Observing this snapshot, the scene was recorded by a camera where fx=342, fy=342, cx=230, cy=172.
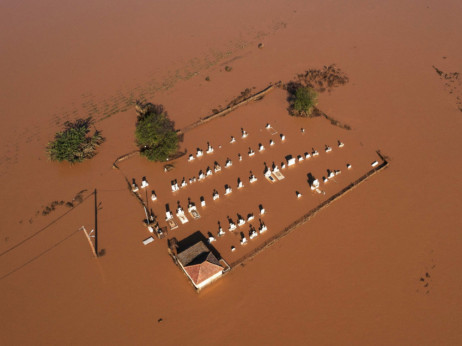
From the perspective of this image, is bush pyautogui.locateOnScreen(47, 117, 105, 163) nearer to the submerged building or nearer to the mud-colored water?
the mud-colored water

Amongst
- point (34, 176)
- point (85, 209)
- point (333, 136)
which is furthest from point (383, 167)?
point (34, 176)

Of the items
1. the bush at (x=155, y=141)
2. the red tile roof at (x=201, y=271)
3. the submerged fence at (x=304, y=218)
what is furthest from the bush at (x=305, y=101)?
the red tile roof at (x=201, y=271)

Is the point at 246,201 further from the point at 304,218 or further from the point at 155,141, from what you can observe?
the point at 155,141

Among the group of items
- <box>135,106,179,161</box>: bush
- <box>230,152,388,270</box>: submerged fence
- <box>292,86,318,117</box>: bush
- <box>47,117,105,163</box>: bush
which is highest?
<box>47,117,105,163</box>: bush

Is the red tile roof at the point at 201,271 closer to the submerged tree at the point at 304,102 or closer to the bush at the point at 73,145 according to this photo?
the bush at the point at 73,145

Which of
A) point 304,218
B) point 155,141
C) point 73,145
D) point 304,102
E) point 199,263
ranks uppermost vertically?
point 73,145

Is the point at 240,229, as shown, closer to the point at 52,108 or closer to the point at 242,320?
the point at 242,320

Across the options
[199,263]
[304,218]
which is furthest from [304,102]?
[199,263]

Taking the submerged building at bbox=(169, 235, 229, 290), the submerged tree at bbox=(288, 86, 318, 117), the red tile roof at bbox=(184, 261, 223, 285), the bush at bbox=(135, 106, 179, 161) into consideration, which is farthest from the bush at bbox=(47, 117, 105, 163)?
the submerged tree at bbox=(288, 86, 318, 117)
